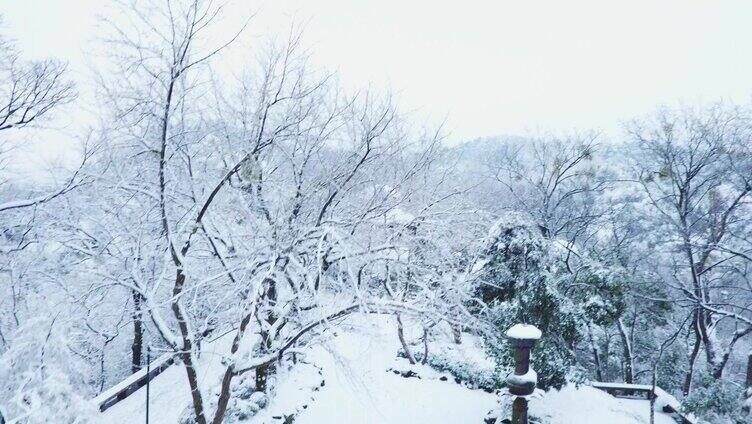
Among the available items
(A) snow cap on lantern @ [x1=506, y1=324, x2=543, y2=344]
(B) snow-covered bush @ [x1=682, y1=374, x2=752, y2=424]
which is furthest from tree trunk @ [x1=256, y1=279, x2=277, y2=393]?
(B) snow-covered bush @ [x1=682, y1=374, x2=752, y2=424]

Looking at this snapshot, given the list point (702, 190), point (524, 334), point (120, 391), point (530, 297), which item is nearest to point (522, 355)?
point (524, 334)

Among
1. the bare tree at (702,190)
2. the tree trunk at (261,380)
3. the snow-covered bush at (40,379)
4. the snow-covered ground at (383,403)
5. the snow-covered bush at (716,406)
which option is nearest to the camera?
the snow-covered bush at (40,379)

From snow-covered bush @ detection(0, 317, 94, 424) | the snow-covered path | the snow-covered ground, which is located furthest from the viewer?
the snow-covered path

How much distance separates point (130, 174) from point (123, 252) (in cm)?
140

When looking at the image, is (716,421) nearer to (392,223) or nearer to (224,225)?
(392,223)

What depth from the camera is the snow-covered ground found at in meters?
9.81

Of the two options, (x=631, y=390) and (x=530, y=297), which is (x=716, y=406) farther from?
(x=530, y=297)

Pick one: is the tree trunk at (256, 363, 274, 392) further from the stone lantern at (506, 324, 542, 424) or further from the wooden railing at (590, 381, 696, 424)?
the wooden railing at (590, 381, 696, 424)

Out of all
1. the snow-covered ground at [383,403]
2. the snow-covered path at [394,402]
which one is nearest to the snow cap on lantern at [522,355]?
the snow-covered ground at [383,403]

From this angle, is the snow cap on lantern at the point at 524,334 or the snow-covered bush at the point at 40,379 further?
the snow cap on lantern at the point at 524,334

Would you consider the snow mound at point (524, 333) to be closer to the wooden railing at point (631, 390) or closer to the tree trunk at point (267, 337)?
the tree trunk at point (267, 337)

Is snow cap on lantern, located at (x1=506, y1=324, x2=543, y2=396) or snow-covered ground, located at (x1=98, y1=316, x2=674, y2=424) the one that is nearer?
snow cap on lantern, located at (x1=506, y1=324, x2=543, y2=396)

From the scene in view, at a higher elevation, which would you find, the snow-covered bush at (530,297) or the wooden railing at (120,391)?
the snow-covered bush at (530,297)

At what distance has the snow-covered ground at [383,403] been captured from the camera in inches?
386
